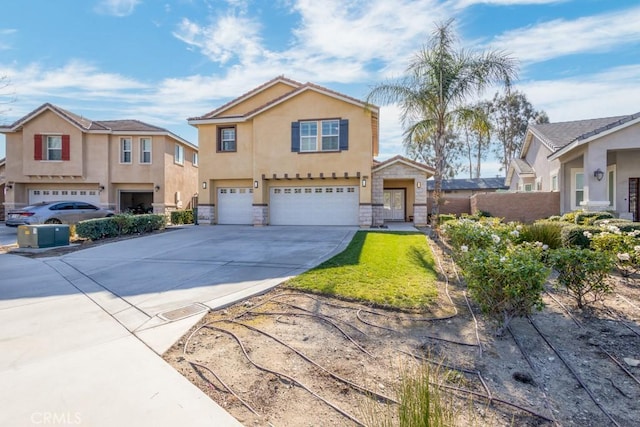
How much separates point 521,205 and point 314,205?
38.0 feet

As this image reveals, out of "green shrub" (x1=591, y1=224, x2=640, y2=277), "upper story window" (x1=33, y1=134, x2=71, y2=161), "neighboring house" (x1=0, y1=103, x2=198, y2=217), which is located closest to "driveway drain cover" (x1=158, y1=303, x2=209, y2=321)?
"green shrub" (x1=591, y1=224, x2=640, y2=277)

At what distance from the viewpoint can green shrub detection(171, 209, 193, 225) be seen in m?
20.1

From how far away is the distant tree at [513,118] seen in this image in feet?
118

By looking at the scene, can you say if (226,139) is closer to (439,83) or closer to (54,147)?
(54,147)

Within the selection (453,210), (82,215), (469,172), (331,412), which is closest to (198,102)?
(82,215)

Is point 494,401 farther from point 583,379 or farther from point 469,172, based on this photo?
point 469,172

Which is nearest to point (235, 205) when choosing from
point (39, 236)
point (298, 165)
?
point (298, 165)

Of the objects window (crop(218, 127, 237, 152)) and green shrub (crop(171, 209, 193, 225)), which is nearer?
window (crop(218, 127, 237, 152))

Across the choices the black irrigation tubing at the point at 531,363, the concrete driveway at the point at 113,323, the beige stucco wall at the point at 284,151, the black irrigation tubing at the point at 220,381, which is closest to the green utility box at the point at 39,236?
the concrete driveway at the point at 113,323

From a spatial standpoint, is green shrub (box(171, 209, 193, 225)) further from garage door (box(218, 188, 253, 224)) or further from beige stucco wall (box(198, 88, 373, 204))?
garage door (box(218, 188, 253, 224))

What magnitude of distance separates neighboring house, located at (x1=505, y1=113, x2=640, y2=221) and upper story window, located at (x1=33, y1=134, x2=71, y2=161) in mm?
A: 27014

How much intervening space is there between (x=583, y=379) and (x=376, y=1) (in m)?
10.1

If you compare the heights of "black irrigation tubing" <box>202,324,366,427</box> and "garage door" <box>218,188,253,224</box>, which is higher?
"garage door" <box>218,188,253,224</box>

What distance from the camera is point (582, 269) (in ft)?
15.9
